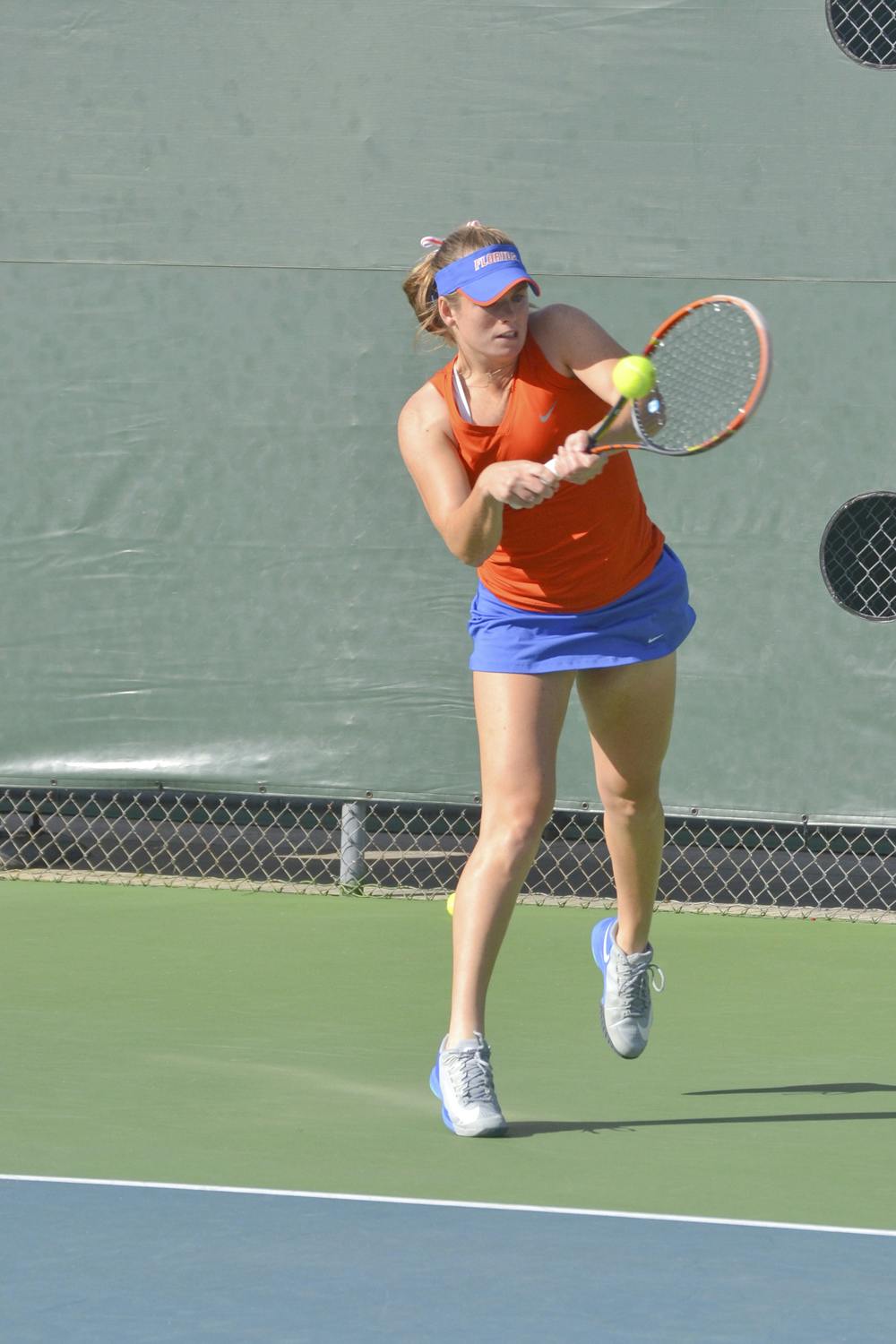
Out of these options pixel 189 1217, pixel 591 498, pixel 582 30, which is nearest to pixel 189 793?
pixel 582 30

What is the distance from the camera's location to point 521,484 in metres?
3.07

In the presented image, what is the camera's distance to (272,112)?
588 centimetres

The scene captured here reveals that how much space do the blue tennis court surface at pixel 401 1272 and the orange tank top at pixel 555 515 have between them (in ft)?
3.56

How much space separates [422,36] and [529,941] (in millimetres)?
2464

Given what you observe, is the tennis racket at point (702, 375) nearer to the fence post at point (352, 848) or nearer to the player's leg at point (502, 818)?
the player's leg at point (502, 818)

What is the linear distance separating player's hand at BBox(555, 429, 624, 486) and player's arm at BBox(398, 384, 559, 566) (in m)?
0.03

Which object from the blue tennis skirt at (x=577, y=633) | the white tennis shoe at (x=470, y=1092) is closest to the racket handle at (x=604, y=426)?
the blue tennis skirt at (x=577, y=633)

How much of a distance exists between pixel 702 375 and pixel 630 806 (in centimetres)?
77

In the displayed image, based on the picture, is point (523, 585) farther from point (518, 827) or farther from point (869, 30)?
point (869, 30)

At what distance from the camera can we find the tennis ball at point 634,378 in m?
3.15

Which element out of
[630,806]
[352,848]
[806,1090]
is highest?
[630,806]

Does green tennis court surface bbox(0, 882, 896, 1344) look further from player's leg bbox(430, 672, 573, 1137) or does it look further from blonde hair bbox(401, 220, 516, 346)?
blonde hair bbox(401, 220, 516, 346)

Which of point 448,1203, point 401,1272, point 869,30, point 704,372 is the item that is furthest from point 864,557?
point 401,1272

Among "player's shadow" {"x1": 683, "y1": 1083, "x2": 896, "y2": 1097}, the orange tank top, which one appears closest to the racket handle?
the orange tank top
